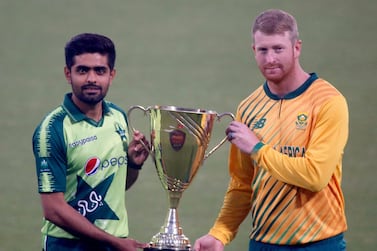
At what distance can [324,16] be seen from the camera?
531 inches

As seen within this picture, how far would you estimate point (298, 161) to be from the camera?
4.74 m

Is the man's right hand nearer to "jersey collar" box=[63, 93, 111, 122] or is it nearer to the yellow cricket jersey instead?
the yellow cricket jersey

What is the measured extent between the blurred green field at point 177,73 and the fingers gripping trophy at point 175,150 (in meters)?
3.10

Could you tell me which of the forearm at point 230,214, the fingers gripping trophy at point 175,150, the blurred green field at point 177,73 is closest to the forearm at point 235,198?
the forearm at point 230,214

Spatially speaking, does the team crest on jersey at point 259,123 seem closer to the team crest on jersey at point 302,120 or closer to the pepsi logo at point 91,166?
the team crest on jersey at point 302,120

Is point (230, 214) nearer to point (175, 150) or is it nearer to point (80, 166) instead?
point (175, 150)

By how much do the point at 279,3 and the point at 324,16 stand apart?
0.54m

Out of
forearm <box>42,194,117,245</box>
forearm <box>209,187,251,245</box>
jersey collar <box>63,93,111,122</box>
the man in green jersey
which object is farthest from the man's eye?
forearm <box>209,187,251,245</box>

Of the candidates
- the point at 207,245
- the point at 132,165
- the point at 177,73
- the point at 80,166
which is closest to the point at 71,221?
the point at 80,166

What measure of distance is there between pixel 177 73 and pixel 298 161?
766 centimetres

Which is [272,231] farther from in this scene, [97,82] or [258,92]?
[97,82]

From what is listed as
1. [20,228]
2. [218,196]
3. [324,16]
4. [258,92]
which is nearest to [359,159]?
[218,196]

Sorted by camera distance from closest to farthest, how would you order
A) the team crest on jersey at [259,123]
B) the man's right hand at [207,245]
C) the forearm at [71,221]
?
the forearm at [71,221] → the team crest on jersey at [259,123] → the man's right hand at [207,245]

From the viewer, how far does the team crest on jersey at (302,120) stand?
480 centimetres
